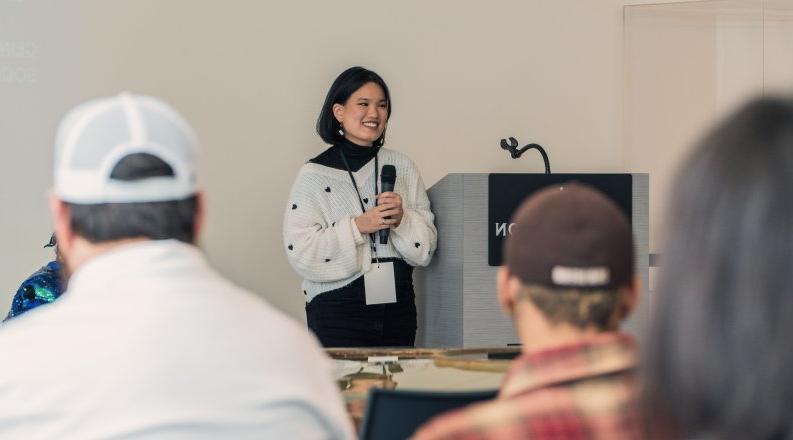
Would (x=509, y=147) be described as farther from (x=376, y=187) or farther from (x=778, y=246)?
(x=778, y=246)

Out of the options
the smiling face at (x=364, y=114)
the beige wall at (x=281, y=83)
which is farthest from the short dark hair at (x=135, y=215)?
the beige wall at (x=281, y=83)

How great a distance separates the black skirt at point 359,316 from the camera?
4172 mm

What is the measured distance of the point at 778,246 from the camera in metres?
0.83

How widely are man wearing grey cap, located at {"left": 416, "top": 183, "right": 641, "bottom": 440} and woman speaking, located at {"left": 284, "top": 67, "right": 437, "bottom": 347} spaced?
9.02 feet

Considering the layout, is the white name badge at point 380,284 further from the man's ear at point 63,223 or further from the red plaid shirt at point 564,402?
the red plaid shirt at point 564,402

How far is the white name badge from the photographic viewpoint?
4160 millimetres

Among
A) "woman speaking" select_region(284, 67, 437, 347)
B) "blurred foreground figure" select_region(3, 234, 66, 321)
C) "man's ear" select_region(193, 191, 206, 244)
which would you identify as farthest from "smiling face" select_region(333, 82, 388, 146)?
"man's ear" select_region(193, 191, 206, 244)

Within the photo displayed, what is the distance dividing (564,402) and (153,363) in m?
0.51

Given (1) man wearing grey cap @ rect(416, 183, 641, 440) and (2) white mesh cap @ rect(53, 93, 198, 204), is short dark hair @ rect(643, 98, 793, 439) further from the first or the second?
(2) white mesh cap @ rect(53, 93, 198, 204)

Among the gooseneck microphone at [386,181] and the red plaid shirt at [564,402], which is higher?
the gooseneck microphone at [386,181]

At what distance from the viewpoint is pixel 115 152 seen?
1376 millimetres

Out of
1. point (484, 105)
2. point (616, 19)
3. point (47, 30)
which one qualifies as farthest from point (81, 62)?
point (616, 19)

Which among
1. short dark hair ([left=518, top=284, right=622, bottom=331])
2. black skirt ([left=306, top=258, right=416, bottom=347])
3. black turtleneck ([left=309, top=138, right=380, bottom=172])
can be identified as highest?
black turtleneck ([left=309, top=138, right=380, bottom=172])

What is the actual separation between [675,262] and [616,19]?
19.0 ft
